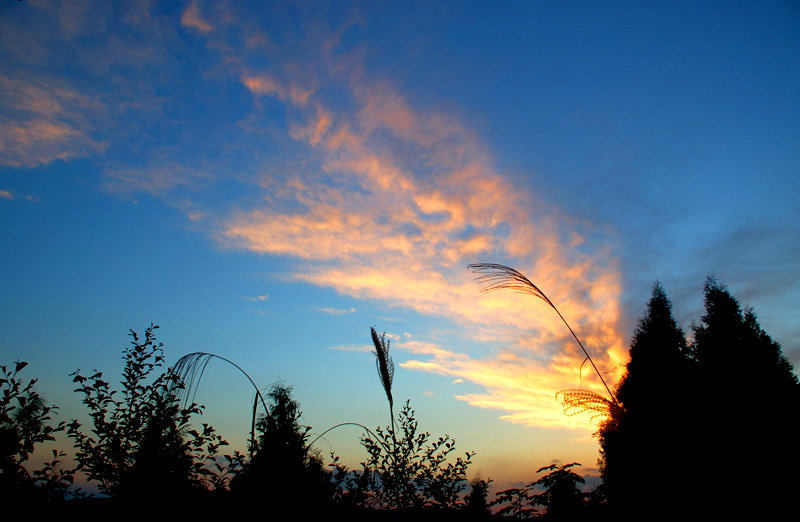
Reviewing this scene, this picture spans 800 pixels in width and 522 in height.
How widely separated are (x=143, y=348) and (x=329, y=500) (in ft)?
14.4

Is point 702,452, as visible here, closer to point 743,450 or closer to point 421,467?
point 743,450

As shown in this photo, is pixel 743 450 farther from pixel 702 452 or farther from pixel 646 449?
pixel 646 449

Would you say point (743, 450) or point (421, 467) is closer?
point (743, 450)

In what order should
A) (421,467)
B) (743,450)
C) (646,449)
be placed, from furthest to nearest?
1. (421,467)
2. (646,449)
3. (743,450)

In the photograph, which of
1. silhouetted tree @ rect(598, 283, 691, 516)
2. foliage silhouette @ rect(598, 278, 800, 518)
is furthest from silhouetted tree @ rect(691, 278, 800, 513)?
silhouetted tree @ rect(598, 283, 691, 516)

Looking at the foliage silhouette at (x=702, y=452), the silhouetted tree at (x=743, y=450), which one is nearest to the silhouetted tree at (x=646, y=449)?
the foliage silhouette at (x=702, y=452)

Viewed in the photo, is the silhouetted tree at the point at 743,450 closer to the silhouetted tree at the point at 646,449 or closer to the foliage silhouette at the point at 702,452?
the foliage silhouette at the point at 702,452

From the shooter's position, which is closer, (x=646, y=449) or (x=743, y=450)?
(x=743, y=450)

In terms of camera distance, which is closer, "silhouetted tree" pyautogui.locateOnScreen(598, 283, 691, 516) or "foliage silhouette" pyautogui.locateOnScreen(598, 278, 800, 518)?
"foliage silhouette" pyautogui.locateOnScreen(598, 278, 800, 518)

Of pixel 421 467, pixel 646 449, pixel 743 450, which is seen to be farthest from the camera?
pixel 421 467

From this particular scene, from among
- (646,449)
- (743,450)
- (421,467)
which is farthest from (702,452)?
(421,467)

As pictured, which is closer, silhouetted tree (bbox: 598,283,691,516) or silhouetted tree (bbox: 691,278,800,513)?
silhouetted tree (bbox: 691,278,800,513)

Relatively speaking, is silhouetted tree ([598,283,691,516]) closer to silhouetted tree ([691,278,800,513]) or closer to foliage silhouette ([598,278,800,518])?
foliage silhouette ([598,278,800,518])

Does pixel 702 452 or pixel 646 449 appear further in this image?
pixel 646 449
